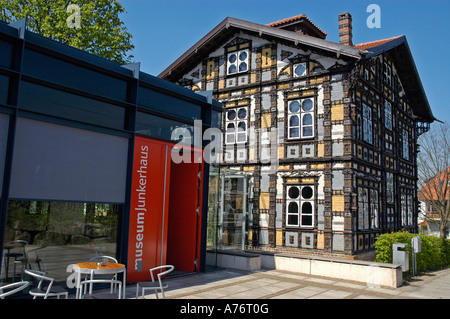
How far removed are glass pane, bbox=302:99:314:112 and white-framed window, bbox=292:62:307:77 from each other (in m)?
1.17

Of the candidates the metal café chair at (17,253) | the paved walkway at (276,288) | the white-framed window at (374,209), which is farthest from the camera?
the white-framed window at (374,209)

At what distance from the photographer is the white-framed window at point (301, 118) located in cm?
1532

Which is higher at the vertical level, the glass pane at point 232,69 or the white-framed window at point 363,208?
the glass pane at point 232,69

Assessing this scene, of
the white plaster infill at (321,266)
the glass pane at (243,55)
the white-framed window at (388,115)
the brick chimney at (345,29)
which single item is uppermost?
the brick chimney at (345,29)

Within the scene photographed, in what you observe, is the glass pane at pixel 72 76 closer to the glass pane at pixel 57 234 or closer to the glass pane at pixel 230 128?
the glass pane at pixel 57 234

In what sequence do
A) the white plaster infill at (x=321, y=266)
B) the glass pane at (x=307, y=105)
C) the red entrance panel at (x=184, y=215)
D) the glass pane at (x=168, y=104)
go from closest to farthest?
the glass pane at (x=168, y=104)
the white plaster infill at (x=321, y=266)
the red entrance panel at (x=184, y=215)
the glass pane at (x=307, y=105)

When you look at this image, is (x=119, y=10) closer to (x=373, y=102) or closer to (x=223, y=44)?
(x=223, y=44)

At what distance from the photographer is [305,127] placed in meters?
15.4

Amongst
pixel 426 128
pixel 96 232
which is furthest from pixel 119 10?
pixel 426 128

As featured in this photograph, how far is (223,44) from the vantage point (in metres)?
18.2

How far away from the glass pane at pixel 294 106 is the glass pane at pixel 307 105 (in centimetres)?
26

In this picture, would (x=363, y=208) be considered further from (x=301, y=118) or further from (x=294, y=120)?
(x=294, y=120)

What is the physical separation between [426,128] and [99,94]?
23106 millimetres

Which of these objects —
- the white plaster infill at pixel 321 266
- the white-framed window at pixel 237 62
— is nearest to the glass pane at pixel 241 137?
the white-framed window at pixel 237 62
